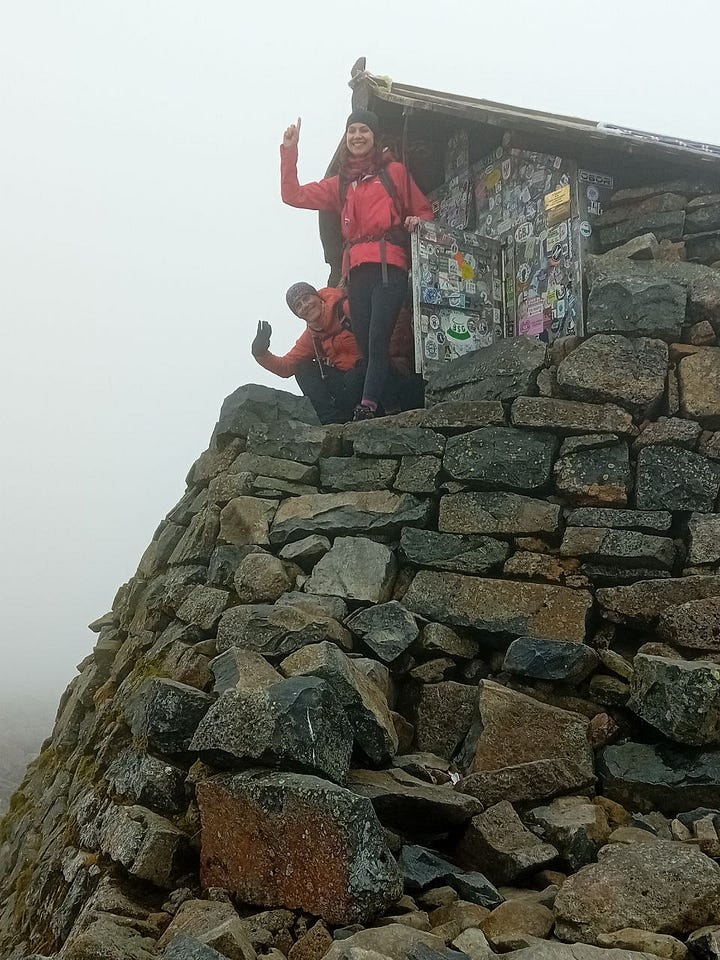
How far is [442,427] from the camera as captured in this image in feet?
23.0

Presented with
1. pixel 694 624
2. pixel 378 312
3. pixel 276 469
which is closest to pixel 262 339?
pixel 378 312

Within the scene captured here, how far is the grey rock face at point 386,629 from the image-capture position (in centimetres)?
581

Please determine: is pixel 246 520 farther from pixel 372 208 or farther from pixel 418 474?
pixel 372 208

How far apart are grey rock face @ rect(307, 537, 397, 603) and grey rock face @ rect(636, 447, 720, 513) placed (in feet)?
6.99

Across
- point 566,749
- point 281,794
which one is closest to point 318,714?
point 281,794

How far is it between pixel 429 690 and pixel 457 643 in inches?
17.3

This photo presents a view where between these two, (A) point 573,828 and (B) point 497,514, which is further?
(B) point 497,514

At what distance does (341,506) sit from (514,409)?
1.75 m

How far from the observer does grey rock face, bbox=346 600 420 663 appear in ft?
19.1

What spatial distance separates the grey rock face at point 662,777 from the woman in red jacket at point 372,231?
13.6 ft

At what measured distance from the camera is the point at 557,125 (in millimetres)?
7379

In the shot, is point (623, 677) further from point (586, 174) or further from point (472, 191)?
point (472, 191)

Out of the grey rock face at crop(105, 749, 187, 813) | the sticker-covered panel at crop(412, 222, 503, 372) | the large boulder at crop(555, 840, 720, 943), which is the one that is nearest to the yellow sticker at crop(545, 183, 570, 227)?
the sticker-covered panel at crop(412, 222, 503, 372)

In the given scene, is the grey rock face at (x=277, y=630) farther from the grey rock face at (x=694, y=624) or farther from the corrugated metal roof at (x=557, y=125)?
the corrugated metal roof at (x=557, y=125)
